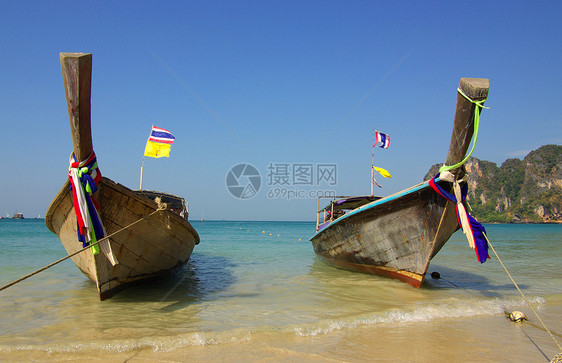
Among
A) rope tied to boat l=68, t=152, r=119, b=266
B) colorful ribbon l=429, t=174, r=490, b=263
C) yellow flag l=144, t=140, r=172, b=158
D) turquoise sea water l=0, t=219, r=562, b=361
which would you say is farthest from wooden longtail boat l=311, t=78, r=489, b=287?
rope tied to boat l=68, t=152, r=119, b=266

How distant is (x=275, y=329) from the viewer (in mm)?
5027

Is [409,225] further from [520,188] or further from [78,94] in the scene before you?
[520,188]

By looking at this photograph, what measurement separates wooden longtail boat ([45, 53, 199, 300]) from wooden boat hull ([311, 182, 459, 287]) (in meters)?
4.25

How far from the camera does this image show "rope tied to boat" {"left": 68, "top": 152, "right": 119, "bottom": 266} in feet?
16.9

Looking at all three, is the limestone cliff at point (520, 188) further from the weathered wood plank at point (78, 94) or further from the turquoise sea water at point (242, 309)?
the weathered wood plank at point (78, 94)

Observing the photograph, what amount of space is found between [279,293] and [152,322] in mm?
3087

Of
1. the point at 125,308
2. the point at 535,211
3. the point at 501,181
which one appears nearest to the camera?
the point at 125,308

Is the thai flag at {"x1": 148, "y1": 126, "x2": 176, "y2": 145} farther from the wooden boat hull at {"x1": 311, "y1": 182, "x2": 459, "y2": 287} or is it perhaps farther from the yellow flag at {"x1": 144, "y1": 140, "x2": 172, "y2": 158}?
the wooden boat hull at {"x1": 311, "y1": 182, "x2": 459, "y2": 287}

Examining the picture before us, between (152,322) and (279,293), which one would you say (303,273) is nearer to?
(279,293)

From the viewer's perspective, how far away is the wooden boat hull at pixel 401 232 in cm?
707

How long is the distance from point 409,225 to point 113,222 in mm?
5803

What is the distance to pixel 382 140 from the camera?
12977mm

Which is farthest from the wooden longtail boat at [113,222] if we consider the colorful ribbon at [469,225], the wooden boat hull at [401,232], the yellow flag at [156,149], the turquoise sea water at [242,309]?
the colorful ribbon at [469,225]

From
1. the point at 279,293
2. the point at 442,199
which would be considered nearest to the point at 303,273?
the point at 279,293
